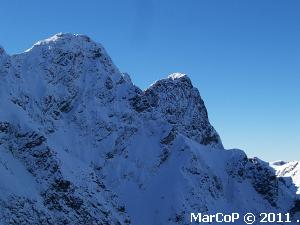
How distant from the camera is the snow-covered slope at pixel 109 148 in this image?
9375cm

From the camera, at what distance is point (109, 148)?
118562 mm

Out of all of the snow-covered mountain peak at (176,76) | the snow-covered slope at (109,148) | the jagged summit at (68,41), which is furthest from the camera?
the snow-covered mountain peak at (176,76)

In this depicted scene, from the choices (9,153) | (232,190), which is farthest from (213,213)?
(9,153)

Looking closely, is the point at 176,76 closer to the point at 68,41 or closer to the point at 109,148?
the point at 68,41

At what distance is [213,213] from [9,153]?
153 feet

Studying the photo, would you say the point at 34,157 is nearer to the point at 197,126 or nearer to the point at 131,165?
the point at 131,165

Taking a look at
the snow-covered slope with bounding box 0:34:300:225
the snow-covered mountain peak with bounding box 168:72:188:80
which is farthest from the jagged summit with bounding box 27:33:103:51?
the snow-covered mountain peak with bounding box 168:72:188:80

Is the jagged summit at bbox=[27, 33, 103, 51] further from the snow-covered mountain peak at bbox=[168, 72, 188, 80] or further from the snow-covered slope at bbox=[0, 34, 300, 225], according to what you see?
the snow-covered mountain peak at bbox=[168, 72, 188, 80]

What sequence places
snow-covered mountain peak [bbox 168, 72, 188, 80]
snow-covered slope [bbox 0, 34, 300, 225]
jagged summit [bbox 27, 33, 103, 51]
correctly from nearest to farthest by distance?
1. snow-covered slope [bbox 0, 34, 300, 225]
2. jagged summit [bbox 27, 33, 103, 51]
3. snow-covered mountain peak [bbox 168, 72, 188, 80]

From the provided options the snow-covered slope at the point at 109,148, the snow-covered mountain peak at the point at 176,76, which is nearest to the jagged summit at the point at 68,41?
the snow-covered slope at the point at 109,148

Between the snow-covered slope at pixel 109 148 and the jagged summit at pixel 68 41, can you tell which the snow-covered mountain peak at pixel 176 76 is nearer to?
the snow-covered slope at pixel 109 148

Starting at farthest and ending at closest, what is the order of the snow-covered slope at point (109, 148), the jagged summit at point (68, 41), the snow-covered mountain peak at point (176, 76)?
the snow-covered mountain peak at point (176, 76)
the jagged summit at point (68, 41)
the snow-covered slope at point (109, 148)

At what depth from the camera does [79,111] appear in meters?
121

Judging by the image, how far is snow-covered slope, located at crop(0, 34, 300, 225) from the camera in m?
93.8
